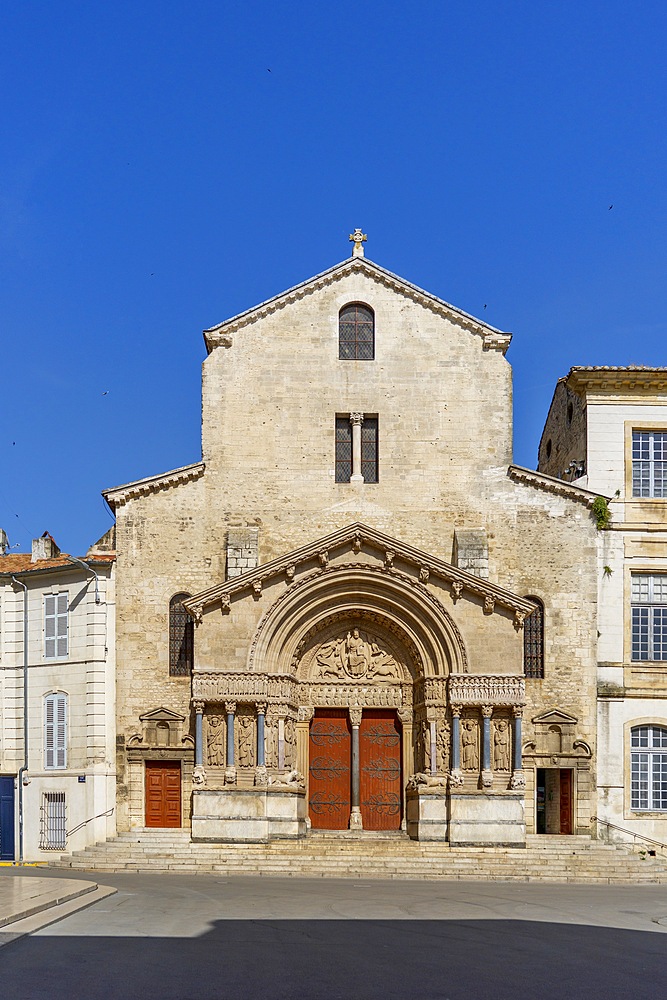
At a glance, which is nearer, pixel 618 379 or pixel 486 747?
pixel 486 747

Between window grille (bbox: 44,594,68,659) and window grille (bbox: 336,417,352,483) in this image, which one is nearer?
window grille (bbox: 44,594,68,659)

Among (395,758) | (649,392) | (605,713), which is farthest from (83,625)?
(649,392)

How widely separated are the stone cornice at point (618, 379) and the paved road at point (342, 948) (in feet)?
43.5

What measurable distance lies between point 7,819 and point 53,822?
1280 millimetres

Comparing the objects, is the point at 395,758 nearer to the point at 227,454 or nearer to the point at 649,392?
the point at 227,454

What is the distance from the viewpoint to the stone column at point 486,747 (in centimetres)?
2823

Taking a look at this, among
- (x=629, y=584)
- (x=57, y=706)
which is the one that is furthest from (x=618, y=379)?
(x=57, y=706)

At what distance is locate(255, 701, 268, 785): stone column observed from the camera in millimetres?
28312

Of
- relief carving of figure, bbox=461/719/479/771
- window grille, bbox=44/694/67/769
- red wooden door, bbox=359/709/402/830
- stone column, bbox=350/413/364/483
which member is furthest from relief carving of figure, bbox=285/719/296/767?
stone column, bbox=350/413/364/483

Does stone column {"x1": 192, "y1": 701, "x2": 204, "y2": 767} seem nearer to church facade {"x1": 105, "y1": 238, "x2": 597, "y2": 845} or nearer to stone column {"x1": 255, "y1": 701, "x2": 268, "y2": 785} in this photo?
church facade {"x1": 105, "y1": 238, "x2": 597, "y2": 845}

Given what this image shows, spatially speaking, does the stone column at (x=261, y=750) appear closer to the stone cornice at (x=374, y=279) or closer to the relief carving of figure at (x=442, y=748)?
the relief carving of figure at (x=442, y=748)

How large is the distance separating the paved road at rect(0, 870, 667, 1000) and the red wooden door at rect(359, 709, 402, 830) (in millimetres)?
8051

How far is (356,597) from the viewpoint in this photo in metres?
29.8

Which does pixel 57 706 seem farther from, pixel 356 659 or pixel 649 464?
pixel 649 464
